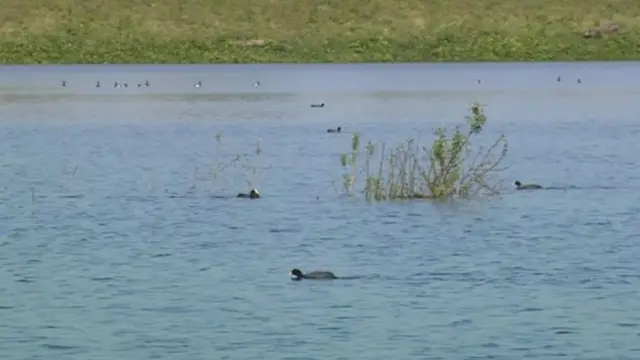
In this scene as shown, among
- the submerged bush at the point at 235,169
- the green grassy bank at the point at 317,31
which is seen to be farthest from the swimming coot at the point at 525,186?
the green grassy bank at the point at 317,31

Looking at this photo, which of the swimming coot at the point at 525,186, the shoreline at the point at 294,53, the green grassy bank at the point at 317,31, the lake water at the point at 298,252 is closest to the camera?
the lake water at the point at 298,252

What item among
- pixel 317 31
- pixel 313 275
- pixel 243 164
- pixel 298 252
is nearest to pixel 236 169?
pixel 243 164

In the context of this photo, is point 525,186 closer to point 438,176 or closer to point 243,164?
point 438,176

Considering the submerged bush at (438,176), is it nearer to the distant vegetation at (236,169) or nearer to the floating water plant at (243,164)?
the distant vegetation at (236,169)

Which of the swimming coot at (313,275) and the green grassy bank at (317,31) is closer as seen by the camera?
the swimming coot at (313,275)

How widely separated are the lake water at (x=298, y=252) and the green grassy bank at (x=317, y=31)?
205ft

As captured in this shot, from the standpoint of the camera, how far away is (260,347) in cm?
2344

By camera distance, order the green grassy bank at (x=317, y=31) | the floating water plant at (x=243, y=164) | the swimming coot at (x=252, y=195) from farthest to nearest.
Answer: the green grassy bank at (x=317, y=31)
the floating water plant at (x=243, y=164)
the swimming coot at (x=252, y=195)

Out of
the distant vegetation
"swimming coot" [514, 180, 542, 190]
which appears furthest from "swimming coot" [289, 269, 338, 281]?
the distant vegetation

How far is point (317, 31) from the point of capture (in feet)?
443

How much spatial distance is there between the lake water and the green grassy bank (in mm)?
62347

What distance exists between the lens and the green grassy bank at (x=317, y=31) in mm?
130875

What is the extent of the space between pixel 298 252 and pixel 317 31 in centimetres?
10327

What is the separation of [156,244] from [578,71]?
8175cm
